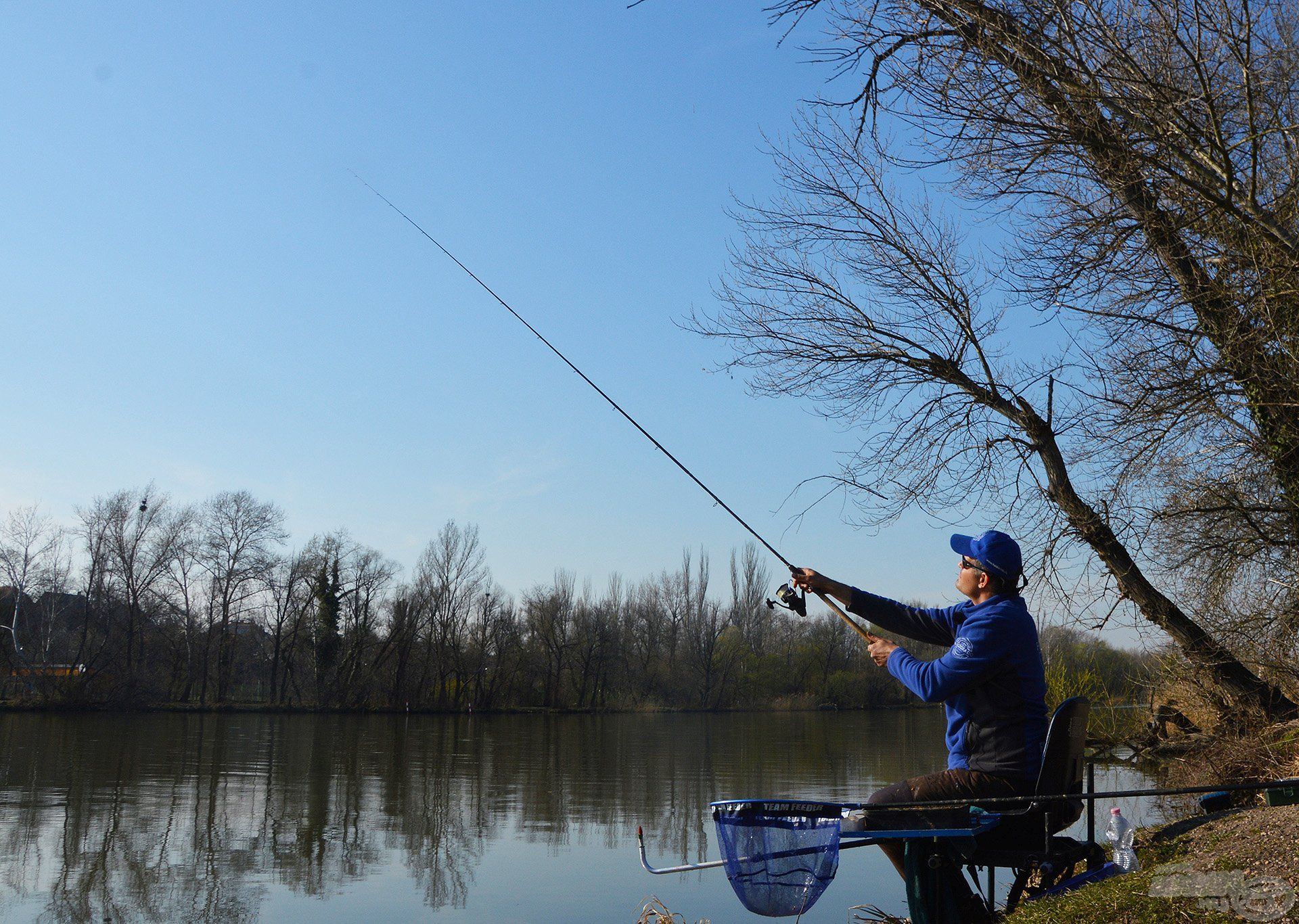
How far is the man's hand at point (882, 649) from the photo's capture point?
4.18m

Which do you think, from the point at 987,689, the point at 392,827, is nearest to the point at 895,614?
the point at 987,689

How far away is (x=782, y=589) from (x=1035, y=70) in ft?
11.5

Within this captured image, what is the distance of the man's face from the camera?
412 cm

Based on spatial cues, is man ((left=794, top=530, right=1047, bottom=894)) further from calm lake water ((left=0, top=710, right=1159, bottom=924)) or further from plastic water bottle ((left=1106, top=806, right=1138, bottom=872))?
calm lake water ((left=0, top=710, right=1159, bottom=924))

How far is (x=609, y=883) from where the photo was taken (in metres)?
7.91

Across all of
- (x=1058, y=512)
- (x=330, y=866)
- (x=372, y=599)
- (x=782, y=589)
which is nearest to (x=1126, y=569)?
(x=1058, y=512)

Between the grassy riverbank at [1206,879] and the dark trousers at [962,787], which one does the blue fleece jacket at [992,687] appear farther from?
the grassy riverbank at [1206,879]

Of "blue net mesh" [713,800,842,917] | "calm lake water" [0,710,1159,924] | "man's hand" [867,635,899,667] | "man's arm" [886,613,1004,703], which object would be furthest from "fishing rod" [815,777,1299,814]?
"calm lake water" [0,710,1159,924]

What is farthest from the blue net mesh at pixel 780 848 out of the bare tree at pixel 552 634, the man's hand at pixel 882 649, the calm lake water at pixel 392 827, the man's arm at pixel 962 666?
the bare tree at pixel 552 634

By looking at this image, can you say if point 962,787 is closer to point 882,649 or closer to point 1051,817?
point 1051,817

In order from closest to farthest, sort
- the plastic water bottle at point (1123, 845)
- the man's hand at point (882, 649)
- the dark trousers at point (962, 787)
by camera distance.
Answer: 1. the dark trousers at point (962, 787)
2. the plastic water bottle at point (1123, 845)
3. the man's hand at point (882, 649)

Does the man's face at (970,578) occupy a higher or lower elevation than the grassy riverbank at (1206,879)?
higher

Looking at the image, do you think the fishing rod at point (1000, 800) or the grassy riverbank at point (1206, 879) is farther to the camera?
the fishing rod at point (1000, 800)

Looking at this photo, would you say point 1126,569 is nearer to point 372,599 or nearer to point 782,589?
point 782,589
